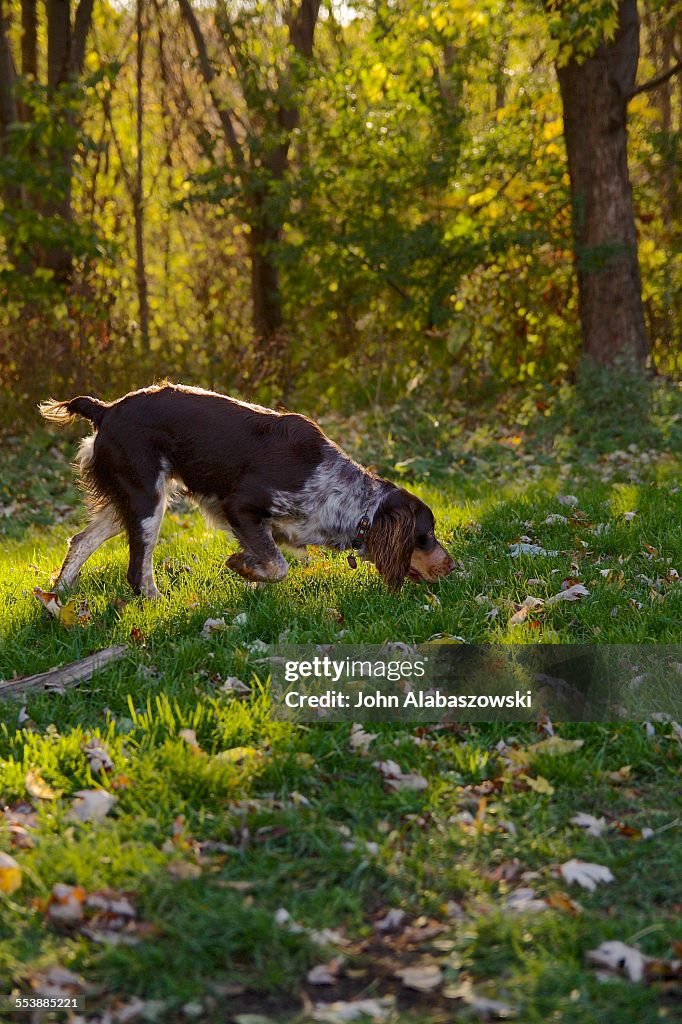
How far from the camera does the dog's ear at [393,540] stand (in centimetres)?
583

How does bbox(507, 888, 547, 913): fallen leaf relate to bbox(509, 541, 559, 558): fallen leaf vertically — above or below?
below

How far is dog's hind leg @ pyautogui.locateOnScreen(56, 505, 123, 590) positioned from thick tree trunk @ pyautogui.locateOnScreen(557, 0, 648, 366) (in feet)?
24.8

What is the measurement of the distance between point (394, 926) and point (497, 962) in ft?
1.11

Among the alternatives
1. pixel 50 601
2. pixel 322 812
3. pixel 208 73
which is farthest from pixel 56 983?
pixel 208 73

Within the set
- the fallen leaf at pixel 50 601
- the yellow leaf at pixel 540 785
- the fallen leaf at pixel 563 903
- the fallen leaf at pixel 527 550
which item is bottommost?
the fallen leaf at pixel 563 903

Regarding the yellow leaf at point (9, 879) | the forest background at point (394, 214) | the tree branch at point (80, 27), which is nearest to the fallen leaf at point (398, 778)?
the yellow leaf at point (9, 879)

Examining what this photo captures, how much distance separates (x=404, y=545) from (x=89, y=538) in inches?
74.0

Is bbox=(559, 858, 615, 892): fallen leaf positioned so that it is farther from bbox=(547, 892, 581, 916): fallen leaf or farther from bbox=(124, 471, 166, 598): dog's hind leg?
bbox=(124, 471, 166, 598): dog's hind leg

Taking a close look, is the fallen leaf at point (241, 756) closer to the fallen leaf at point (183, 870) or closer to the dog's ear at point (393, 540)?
the fallen leaf at point (183, 870)

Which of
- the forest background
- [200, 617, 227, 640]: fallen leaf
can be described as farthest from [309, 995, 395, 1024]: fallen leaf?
the forest background

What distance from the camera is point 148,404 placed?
600 centimetres

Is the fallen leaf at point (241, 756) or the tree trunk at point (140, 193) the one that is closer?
the fallen leaf at point (241, 756)

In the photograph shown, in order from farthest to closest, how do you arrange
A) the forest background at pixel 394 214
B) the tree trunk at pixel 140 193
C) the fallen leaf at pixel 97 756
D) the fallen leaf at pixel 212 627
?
the tree trunk at pixel 140 193, the forest background at pixel 394 214, the fallen leaf at pixel 212 627, the fallen leaf at pixel 97 756

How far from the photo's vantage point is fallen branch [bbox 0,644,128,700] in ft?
14.9
